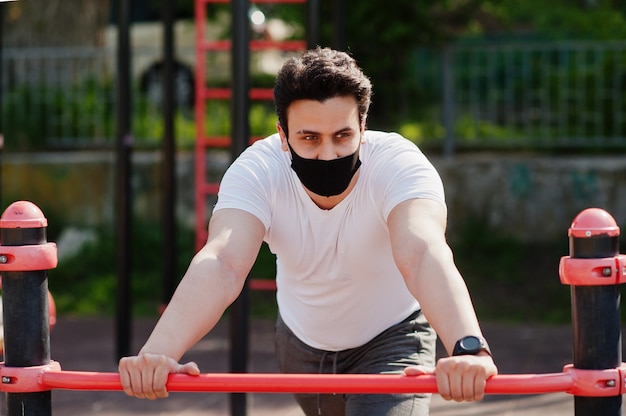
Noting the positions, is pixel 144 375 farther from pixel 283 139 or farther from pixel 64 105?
pixel 64 105

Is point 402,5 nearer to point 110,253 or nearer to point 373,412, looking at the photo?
point 110,253

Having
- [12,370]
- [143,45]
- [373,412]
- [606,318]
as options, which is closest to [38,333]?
[12,370]

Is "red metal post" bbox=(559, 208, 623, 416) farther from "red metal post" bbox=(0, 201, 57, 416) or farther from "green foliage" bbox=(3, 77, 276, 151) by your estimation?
"green foliage" bbox=(3, 77, 276, 151)

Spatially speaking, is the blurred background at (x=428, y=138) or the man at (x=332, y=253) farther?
the blurred background at (x=428, y=138)

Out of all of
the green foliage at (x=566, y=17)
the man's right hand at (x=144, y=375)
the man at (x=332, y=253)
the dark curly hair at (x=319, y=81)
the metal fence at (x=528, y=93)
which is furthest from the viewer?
the green foliage at (x=566, y=17)

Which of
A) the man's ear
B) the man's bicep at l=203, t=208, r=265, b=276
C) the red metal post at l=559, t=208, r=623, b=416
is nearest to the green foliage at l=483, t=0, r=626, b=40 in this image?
the man's ear

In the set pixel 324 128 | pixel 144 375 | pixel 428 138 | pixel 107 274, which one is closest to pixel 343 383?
pixel 144 375

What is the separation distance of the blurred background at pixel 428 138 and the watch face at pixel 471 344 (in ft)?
18.2

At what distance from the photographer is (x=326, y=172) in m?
2.84

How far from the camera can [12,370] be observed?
259 cm

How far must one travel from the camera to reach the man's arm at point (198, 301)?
2.45 metres

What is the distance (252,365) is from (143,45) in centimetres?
760

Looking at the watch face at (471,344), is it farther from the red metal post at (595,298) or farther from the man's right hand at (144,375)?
the man's right hand at (144,375)

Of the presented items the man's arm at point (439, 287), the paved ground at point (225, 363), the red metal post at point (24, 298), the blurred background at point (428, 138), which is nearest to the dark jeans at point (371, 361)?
the man's arm at point (439, 287)
